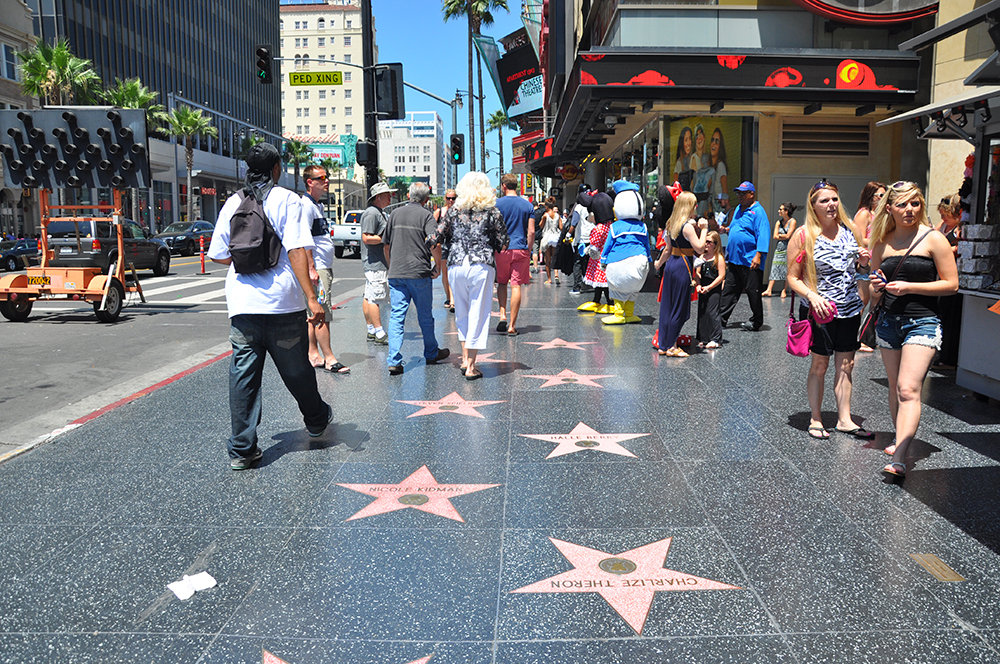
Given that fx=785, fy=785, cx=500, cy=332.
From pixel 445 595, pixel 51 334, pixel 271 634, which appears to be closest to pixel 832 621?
pixel 445 595

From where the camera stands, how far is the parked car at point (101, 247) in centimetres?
1536

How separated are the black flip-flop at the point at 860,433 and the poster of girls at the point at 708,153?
10979mm

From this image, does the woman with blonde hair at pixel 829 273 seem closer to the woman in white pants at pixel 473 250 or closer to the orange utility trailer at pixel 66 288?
the woman in white pants at pixel 473 250

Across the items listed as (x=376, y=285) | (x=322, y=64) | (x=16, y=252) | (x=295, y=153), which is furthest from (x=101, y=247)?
(x=322, y=64)

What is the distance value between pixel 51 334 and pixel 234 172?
67.9m

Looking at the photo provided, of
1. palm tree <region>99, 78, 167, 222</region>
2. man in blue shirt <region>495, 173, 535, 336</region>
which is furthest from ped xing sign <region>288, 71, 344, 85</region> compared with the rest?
palm tree <region>99, 78, 167, 222</region>

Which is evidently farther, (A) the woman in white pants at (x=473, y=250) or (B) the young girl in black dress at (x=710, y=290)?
(B) the young girl in black dress at (x=710, y=290)

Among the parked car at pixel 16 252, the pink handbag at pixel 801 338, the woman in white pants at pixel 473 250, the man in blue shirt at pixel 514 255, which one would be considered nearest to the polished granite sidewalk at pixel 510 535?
the pink handbag at pixel 801 338

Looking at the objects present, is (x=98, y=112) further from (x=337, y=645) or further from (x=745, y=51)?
(x=337, y=645)

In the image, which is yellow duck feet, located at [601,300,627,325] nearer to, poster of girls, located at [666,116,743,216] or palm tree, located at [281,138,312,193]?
poster of girls, located at [666,116,743,216]

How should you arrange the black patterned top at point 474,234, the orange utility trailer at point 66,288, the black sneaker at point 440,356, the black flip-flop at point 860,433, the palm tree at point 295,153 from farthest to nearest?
1. the palm tree at point 295,153
2. the orange utility trailer at point 66,288
3. the black sneaker at point 440,356
4. the black patterned top at point 474,234
5. the black flip-flop at point 860,433

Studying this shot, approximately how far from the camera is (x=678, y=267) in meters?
8.86

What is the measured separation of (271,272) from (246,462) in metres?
1.23

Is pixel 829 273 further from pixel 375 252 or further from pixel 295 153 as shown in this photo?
pixel 295 153
